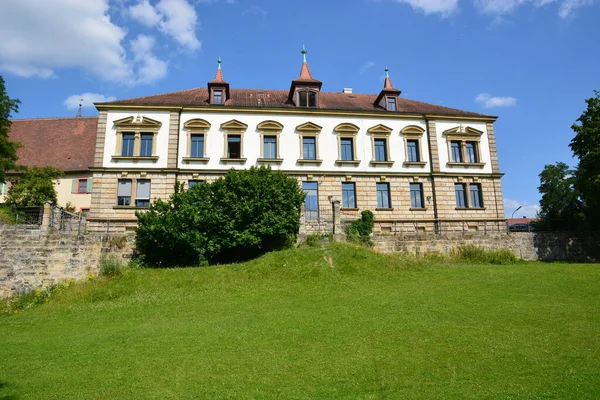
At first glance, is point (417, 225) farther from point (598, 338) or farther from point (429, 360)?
point (429, 360)

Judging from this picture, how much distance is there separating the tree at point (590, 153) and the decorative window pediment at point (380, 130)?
36.6 ft

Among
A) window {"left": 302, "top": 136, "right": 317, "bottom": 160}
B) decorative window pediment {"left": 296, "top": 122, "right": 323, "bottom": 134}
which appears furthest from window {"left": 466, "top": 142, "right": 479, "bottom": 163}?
window {"left": 302, "top": 136, "right": 317, "bottom": 160}

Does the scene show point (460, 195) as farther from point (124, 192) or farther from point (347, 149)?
point (124, 192)

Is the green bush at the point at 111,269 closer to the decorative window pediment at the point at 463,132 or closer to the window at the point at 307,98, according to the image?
the window at the point at 307,98

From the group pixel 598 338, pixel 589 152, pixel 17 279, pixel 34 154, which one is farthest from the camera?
pixel 34 154

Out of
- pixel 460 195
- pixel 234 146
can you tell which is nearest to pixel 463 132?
pixel 460 195

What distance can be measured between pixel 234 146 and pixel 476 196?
694 inches

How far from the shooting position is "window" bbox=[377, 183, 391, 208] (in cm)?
Result: 2903

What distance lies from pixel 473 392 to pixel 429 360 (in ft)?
5.17

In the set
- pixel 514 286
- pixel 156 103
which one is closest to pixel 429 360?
pixel 514 286

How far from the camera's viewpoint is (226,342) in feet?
32.9

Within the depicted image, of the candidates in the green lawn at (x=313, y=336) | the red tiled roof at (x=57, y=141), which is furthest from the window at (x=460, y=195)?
the red tiled roof at (x=57, y=141)

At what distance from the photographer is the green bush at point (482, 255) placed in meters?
22.3

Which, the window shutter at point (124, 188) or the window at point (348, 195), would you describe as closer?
the window shutter at point (124, 188)
